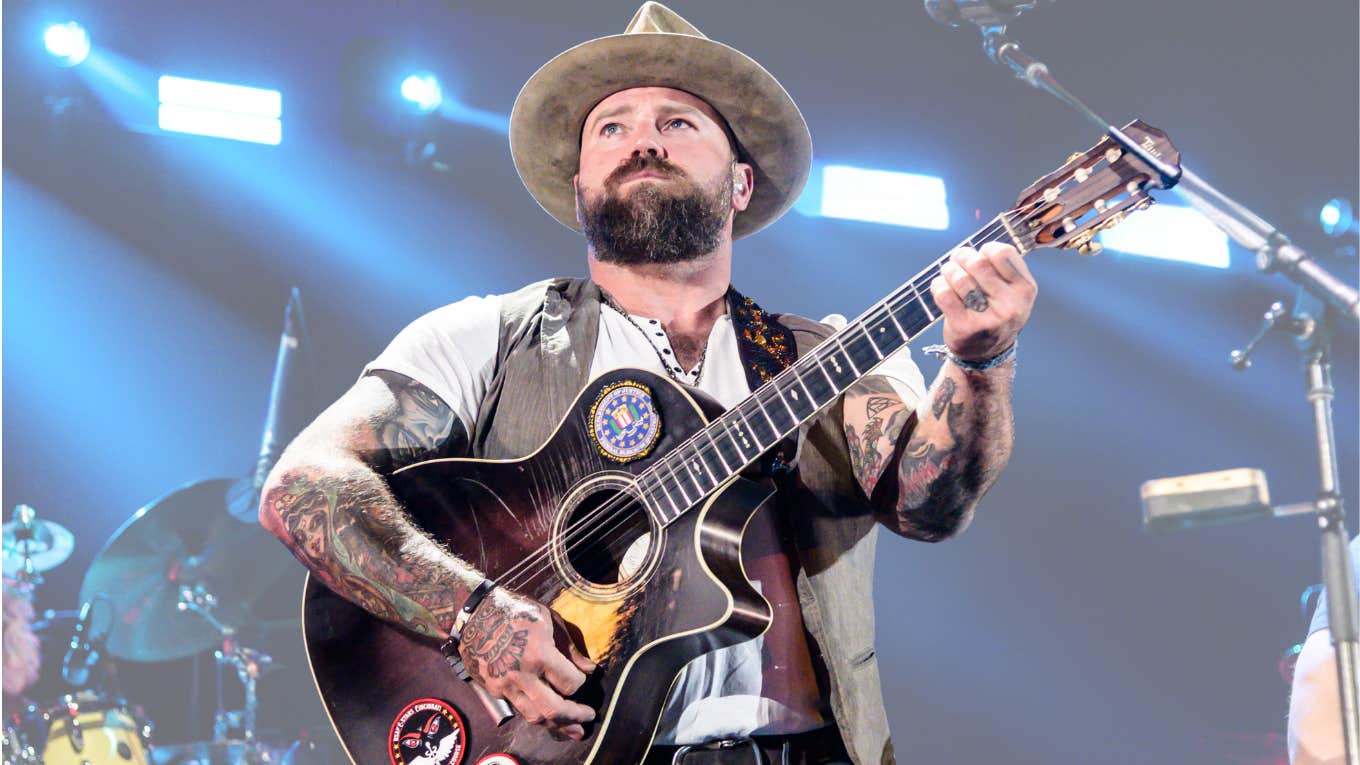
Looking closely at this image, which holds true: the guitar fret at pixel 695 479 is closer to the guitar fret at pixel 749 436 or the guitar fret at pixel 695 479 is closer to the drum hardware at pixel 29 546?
the guitar fret at pixel 749 436

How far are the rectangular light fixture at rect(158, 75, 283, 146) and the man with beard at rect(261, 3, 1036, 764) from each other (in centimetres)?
415

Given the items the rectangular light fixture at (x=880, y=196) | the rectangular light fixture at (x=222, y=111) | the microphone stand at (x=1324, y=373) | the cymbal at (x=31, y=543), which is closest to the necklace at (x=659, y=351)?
the microphone stand at (x=1324, y=373)

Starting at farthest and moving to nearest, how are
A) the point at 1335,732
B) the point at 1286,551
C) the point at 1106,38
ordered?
the point at 1286,551, the point at 1106,38, the point at 1335,732

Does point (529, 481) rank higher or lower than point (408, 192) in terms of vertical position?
lower

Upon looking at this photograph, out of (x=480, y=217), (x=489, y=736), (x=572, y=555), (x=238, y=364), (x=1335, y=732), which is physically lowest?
(x=1335, y=732)

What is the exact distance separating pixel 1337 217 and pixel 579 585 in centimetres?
604

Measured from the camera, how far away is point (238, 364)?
7020 mm

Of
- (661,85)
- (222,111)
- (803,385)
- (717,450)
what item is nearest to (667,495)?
(717,450)

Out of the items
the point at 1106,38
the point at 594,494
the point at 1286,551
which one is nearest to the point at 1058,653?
the point at 1286,551

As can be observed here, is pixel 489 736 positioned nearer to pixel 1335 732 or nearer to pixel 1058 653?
pixel 1335 732

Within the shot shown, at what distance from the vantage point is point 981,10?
168 inches

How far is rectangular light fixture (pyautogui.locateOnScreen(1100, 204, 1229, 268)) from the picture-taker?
7707mm

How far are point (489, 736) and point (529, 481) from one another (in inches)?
19.6

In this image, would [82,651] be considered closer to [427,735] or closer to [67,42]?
[67,42]
